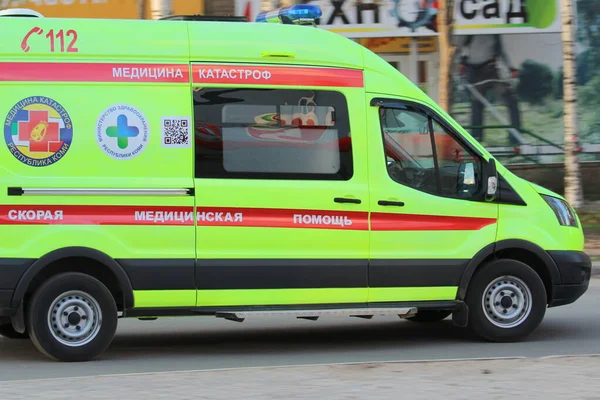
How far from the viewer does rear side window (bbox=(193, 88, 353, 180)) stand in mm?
7473

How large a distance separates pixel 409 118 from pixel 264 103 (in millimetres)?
1136

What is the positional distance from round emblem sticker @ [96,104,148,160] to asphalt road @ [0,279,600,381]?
1467 mm

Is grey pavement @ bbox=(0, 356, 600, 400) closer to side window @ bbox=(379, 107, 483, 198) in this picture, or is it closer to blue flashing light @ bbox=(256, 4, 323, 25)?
side window @ bbox=(379, 107, 483, 198)

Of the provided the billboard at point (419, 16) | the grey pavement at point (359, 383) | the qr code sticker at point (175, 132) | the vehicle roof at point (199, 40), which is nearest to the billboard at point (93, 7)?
the billboard at point (419, 16)

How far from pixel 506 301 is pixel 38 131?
3.67 meters

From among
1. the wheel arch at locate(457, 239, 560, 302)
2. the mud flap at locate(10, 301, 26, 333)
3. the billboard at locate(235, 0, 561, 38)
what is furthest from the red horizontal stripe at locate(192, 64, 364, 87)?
the billboard at locate(235, 0, 561, 38)

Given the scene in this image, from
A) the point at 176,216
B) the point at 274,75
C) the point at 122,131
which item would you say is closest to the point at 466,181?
the point at 274,75

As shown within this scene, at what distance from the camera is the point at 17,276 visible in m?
7.14

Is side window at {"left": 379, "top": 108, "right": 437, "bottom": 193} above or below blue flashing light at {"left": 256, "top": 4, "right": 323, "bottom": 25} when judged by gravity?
below

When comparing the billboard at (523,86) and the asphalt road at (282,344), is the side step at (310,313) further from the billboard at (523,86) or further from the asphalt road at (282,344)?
the billboard at (523,86)

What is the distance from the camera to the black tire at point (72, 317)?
286 inches

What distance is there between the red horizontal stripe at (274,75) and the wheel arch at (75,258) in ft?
4.54

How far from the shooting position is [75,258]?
7.36 metres

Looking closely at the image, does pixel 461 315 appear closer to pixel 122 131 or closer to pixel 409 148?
pixel 409 148
